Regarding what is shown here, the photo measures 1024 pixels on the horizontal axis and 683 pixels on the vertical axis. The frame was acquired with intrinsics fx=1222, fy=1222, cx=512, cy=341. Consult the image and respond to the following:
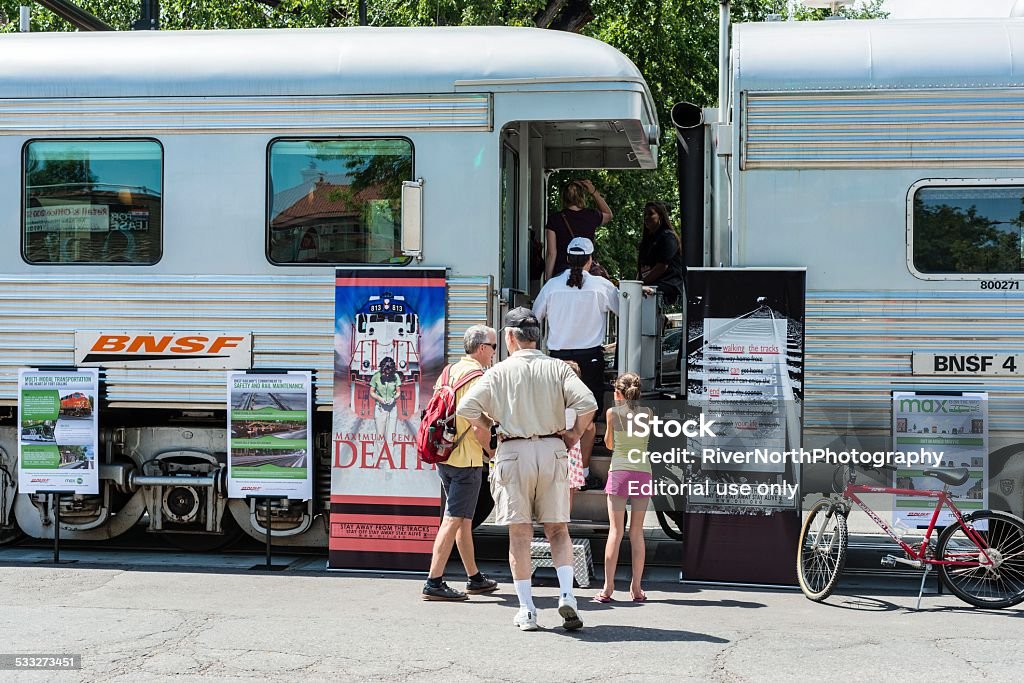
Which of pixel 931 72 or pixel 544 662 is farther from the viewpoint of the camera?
pixel 931 72

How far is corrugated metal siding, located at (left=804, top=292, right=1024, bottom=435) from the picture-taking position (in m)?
7.91

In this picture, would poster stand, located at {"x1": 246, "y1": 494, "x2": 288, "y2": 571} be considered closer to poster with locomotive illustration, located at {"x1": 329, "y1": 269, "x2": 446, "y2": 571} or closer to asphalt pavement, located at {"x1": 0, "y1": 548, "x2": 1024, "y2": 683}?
asphalt pavement, located at {"x1": 0, "y1": 548, "x2": 1024, "y2": 683}

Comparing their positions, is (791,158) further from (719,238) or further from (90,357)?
(90,357)

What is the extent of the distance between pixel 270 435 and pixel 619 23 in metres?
10.3

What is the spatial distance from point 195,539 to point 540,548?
2909 millimetres

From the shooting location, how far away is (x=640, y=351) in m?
8.45

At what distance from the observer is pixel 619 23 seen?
16891 millimetres

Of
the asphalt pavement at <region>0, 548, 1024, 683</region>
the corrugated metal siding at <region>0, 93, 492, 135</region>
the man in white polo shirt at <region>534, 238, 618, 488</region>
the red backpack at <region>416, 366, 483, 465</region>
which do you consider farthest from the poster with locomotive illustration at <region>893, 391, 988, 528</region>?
the corrugated metal siding at <region>0, 93, 492, 135</region>

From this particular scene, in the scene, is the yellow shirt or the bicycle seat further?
the bicycle seat

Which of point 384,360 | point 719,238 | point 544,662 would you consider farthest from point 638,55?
point 544,662

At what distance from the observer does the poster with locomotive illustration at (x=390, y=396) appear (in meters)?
8.36

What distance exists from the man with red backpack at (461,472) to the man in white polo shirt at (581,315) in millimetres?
968

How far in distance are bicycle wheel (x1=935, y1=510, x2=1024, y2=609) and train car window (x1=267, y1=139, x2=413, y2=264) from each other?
160 inches

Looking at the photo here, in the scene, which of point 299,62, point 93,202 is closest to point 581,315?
point 299,62
